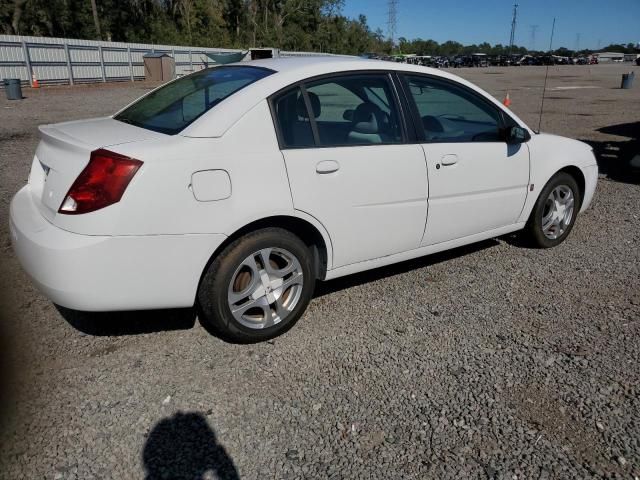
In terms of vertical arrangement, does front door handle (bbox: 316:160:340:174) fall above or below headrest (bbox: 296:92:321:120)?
below

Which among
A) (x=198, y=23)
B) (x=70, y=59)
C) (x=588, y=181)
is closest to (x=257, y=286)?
(x=588, y=181)

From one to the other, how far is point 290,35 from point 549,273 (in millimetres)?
70376

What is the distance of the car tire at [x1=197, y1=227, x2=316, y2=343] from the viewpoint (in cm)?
289

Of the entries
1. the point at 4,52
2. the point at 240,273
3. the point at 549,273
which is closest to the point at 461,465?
the point at 240,273

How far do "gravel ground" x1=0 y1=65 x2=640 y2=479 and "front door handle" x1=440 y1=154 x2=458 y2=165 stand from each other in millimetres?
979

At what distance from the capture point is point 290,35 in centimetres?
6862

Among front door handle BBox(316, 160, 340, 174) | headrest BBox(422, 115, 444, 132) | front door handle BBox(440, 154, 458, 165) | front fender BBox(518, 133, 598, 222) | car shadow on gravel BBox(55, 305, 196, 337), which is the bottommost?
car shadow on gravel BBox(55, 305, 196, 337)

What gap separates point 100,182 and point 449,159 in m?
2.35

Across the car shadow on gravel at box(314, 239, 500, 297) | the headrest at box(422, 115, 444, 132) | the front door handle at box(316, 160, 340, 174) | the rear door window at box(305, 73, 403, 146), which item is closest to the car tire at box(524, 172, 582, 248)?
the car shadow on gravel at box(314, 239, 500, 297)

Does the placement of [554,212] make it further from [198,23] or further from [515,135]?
[198,23]

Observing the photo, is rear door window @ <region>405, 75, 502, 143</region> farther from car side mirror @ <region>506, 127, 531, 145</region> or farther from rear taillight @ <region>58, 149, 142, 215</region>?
rear taillight @ <region>58, 149, 142, 215</region>

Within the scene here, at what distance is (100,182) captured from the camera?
2.56 metres

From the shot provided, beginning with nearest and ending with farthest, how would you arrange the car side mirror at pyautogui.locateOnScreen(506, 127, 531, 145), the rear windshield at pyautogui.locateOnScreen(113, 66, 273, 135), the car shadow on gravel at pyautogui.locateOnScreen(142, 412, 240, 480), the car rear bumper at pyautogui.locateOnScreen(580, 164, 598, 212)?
the car shadow on gravel at pyautogui.locateOnScreen(142, 412, 240, 480) → the rear windshield at pyautogui.locateOnScreen(113, 66, 273, 135) → the car side mirror at pyautogui.locateOnScreen(506, 127, 531, 145) → the car rear bumper at pyautogui.locateOnScreen(580, 164, 598, 212)

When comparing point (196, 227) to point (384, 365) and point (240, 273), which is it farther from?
point (384, 365)
